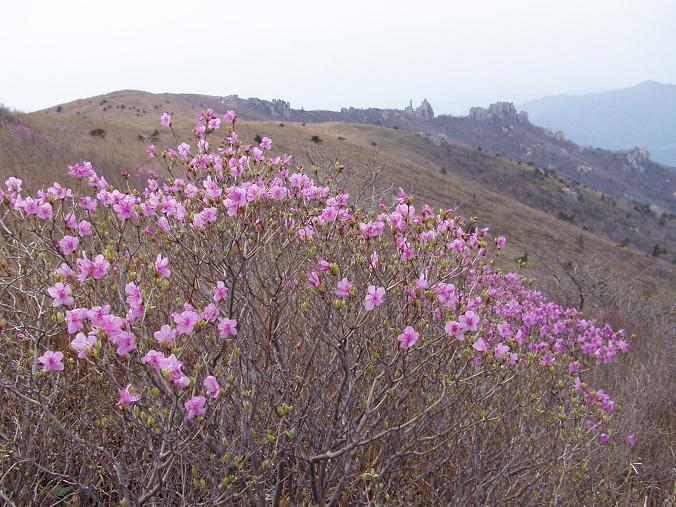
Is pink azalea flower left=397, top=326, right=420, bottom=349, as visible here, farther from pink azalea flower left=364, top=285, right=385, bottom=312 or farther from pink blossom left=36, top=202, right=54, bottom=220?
pink blossom left=36, top=202, right=54, bottom=220

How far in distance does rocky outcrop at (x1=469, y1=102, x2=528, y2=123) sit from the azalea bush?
126 m

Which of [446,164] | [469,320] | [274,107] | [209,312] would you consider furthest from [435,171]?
[274,107]

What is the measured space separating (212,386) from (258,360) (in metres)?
0.94

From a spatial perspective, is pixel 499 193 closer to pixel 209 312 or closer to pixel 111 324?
pixel 209 312

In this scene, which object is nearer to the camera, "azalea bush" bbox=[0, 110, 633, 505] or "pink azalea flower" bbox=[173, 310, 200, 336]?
"pink azalea flower" bbox=[173, 310, 200, 336]

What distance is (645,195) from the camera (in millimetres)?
96125

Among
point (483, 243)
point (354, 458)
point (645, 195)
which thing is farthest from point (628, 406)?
point (645, 195)

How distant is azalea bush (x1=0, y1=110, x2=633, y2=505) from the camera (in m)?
2.10

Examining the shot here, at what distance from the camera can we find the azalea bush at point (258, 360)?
2.10 m

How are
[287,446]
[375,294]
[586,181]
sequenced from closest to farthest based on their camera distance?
[375,294]
[287,446]
[586,181]

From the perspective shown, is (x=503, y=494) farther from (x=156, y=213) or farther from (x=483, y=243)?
(x=156, y=213)

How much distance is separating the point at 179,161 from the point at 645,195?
373 ft

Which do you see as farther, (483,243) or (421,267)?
(483,243)

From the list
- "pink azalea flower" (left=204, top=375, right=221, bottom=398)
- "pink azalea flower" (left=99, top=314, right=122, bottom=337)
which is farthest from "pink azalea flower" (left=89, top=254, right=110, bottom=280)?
"pink azalea flower" (left=204, top=375, right=221, bottom=398)
